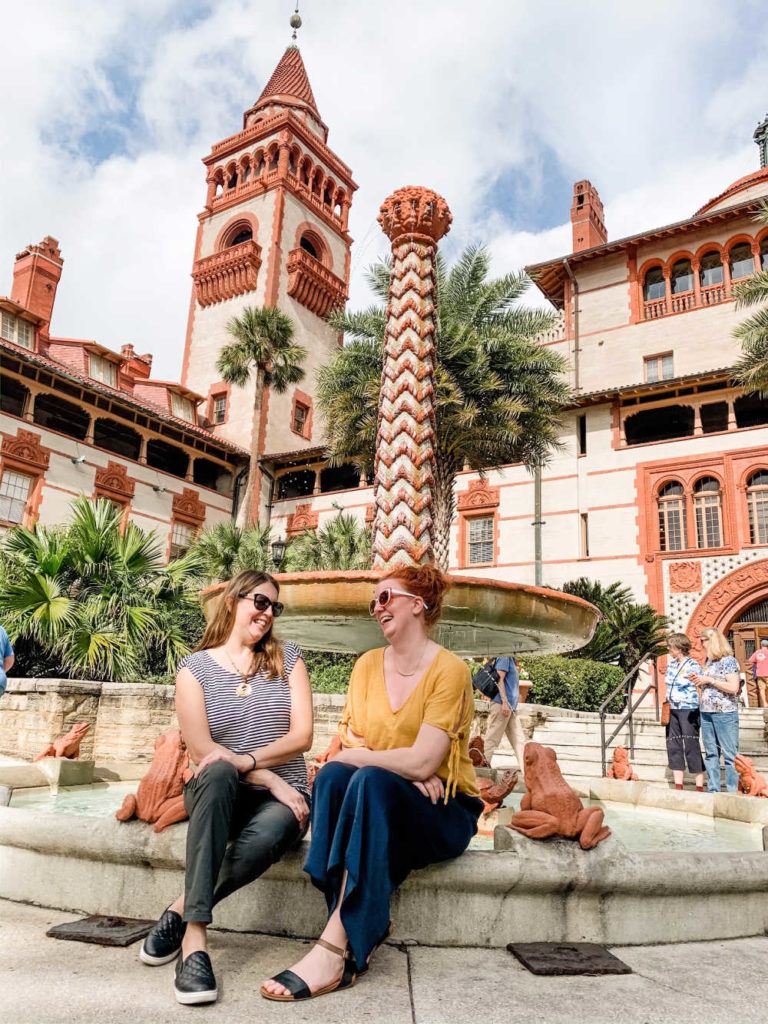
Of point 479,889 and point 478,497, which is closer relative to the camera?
point 479,889

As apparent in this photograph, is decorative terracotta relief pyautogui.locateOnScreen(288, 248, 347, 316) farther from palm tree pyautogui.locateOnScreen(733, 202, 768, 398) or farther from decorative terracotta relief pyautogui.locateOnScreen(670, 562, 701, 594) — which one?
decorative terracotta relief pyautogui.locateOnScreen(670, 562, 701, 594)

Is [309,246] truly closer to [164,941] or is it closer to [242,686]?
[242,686]

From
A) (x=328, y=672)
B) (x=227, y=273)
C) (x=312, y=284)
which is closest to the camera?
(x=328, y=672)

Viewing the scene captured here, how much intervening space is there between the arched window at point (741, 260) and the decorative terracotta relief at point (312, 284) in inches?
790

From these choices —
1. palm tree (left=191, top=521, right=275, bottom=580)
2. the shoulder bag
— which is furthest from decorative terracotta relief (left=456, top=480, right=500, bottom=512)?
the shoulder bag

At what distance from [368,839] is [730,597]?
22838mm

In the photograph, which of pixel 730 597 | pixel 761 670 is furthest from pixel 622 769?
pixel 730 597

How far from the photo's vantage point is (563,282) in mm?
31750

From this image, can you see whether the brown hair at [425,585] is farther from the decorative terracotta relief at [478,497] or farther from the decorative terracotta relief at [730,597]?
the decorative terracotta relief at [478,497]

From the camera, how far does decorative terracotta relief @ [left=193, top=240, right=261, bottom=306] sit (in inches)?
1476

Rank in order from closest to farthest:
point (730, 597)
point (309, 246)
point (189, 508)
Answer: point (730, 597) < point (189, 508) < point (309, 246)

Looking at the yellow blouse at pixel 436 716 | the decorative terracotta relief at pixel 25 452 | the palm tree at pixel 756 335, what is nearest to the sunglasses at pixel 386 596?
the yellow blouse at pixel 436 716

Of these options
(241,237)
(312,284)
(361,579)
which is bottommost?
(361,579)

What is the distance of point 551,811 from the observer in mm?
3051
